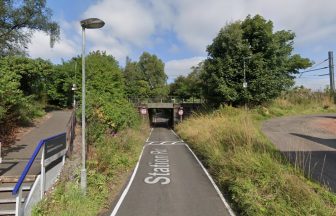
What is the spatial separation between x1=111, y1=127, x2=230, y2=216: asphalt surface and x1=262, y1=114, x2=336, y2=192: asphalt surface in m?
3.19

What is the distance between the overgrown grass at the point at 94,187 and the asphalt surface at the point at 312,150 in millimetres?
6515

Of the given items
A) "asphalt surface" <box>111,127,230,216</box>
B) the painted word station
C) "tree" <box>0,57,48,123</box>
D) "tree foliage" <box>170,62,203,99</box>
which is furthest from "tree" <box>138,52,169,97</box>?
"asphalt surface" <box>111,127,230,216</box>

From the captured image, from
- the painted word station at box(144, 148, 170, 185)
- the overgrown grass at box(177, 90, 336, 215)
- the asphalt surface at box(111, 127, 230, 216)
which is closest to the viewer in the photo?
the overgrown grass at box(177, 90, 336, 215)

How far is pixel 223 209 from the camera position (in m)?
10.5

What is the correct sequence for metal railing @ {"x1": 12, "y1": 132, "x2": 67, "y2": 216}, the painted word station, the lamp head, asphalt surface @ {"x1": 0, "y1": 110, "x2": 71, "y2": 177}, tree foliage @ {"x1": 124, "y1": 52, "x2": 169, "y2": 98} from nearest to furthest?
metal railing @ {"x1": 12, "y1": 132, "x2": 67, "y2": 216}, the lamp head, asphalt surface @ {"x1": 0, "y1": 110, "x2": 71, "y2": 177}, the painted word station, tree foliage @ {"x1": 124, "y1": 52, "x2": 169, "y2": 98}

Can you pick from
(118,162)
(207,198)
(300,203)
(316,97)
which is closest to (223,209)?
(207,198)

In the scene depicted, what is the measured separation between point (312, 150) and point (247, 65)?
23539mm

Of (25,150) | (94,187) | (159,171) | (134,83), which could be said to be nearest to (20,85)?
(25,150)

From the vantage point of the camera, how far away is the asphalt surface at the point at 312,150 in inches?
457

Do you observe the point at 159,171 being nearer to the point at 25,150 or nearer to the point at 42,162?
the point at 25,150

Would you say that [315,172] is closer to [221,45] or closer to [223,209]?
[223,209]

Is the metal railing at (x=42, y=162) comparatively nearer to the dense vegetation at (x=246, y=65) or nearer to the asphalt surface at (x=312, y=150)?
the asphalt surface at (x=312, y=150)

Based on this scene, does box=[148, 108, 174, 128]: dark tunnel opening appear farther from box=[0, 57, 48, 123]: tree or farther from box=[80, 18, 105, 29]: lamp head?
box=[80, 18, 105, 29]: lamp head

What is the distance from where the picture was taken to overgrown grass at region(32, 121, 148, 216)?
373 inches
